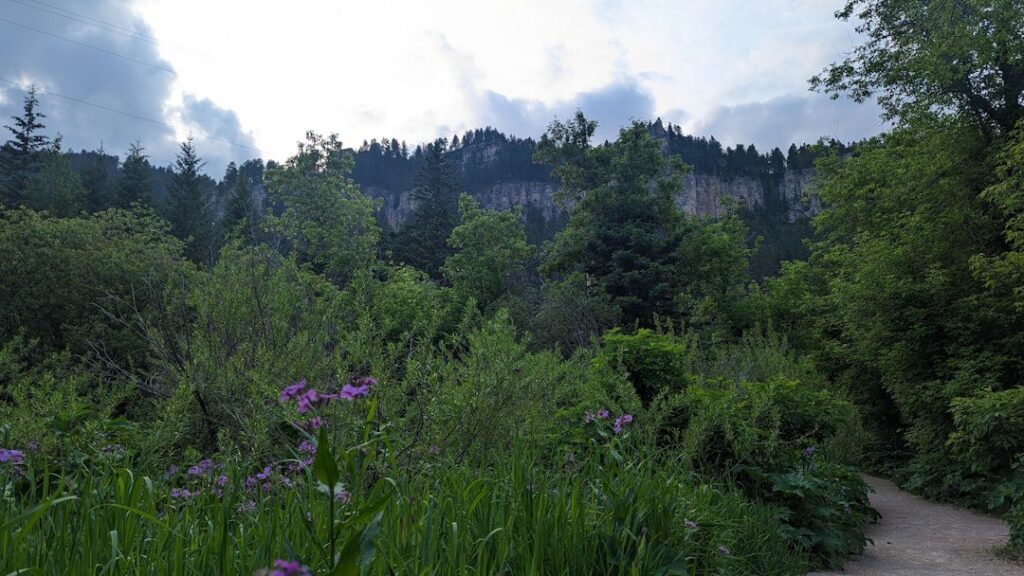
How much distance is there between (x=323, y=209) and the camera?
1130 inches

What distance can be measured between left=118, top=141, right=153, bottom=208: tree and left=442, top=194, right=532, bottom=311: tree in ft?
82.4

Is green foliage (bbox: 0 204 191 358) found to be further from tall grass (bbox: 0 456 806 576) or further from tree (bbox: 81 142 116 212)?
tree (bbox: 81 142 116 212)

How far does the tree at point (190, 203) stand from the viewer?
41.8m

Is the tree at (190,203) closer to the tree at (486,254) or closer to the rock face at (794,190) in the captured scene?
the tree at (486,254)

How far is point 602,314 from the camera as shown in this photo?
19.8 meters

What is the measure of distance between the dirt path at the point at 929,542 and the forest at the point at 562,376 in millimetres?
304

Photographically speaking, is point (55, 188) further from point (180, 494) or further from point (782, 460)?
point (782, 460)

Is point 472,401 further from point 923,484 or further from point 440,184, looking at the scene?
point 440,184

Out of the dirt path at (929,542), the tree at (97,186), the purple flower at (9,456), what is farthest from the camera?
the tree at (97,186)

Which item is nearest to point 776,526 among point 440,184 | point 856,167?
point 856,167

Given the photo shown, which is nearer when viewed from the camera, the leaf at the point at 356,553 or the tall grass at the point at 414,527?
the leaf at the point at 356,553

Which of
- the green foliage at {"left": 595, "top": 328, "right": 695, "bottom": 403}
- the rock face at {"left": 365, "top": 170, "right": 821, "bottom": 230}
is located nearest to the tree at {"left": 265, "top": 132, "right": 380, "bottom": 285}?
the green foliage at {"left": 595, "top": 328, "right": 695, "bottom": 403}

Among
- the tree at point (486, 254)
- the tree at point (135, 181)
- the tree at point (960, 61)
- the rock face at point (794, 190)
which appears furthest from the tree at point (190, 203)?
the rock face at point (794, 190)

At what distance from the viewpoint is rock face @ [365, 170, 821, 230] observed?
8741 cm
